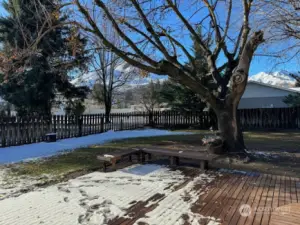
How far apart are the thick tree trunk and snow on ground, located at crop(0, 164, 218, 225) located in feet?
6.80

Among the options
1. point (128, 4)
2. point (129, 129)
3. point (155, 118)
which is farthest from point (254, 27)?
point (155, 118)

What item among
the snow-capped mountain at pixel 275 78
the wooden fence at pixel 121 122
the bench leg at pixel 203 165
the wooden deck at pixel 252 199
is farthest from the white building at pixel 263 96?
the wooden deck at pixel 252 199

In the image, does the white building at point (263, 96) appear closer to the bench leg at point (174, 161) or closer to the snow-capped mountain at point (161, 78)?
the snow-capped mountain at point (161, 78)

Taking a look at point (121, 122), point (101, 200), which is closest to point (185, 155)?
point (101, 200)

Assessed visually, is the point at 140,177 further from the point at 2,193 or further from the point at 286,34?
the point at 286,34

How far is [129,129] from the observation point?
17.7 meters

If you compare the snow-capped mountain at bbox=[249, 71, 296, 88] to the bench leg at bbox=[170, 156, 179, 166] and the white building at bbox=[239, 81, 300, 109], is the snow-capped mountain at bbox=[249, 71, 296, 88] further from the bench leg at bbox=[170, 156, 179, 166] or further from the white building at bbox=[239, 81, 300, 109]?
the bench leg at bbox=[170, 156, 179, 166]

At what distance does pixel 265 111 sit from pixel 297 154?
10851mm

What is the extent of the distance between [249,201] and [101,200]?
7.05ft

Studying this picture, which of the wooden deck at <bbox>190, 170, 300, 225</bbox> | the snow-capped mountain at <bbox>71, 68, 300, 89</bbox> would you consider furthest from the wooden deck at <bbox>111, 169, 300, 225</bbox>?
the snow-capped mountain at <bbox>71, 68, 300, 89</bbox>

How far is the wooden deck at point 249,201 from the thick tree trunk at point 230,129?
6.11 ft

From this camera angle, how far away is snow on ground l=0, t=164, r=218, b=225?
11.1 feet

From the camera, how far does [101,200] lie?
403 centimetres

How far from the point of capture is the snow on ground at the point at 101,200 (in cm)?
338
